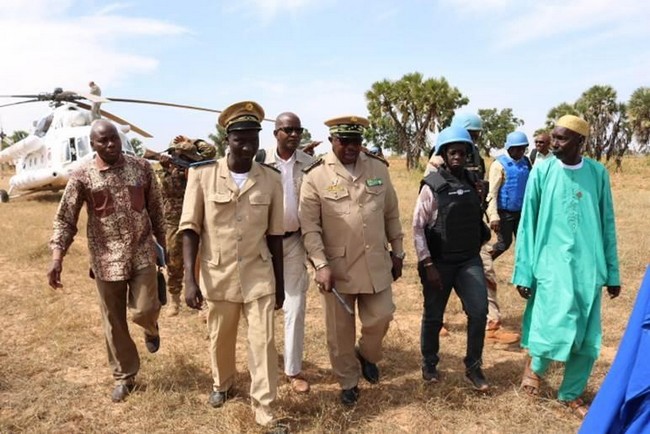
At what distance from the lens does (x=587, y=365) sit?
358 cm

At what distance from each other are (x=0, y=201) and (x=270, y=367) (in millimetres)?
20201

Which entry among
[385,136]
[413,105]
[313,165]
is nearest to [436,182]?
[313,165]

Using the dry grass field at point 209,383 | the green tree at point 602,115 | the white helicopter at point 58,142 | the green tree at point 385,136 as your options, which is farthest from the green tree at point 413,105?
the dry grass field at point 209,383

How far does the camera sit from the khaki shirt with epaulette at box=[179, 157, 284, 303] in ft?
11.2

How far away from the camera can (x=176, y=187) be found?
578 cm

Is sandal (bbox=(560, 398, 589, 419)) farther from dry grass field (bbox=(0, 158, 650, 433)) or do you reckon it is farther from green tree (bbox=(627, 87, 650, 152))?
green tree (bbox=(627, 87, 650, 152))

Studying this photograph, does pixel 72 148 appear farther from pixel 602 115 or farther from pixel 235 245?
pixel 602 115

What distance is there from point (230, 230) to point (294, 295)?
0.82 metres

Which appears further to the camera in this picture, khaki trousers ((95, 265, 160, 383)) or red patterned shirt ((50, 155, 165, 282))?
khaki trousers ((95, 265, 160, 383))

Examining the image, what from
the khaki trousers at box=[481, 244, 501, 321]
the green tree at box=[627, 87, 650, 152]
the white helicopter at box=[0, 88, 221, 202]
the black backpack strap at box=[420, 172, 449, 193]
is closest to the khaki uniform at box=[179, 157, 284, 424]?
the black backpack strap at box=[420, 172, 449, 193]

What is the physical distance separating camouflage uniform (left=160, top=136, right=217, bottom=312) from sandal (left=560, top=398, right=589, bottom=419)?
12.7ft

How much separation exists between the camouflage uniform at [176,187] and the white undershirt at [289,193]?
185 cm

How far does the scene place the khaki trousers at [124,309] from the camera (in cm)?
390

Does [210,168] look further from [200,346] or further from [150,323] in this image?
[200,346]
